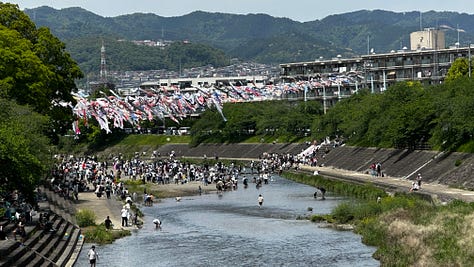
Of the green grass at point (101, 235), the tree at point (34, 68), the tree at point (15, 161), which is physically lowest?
the green grass at point (101, 235)

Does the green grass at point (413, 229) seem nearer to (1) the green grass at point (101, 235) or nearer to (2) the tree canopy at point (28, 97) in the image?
(1) the green grass at point (101, 235)

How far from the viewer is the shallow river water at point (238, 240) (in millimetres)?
39312

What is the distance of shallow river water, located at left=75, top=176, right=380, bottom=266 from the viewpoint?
39.3 metres

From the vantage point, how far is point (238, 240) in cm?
4581

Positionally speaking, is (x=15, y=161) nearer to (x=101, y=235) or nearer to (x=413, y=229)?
(x=101, y=235)

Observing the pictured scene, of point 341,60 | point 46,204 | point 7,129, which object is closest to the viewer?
point 7,129

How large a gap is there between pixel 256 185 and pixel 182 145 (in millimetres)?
49785

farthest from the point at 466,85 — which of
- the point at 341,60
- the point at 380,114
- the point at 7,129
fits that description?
the point at 341,60

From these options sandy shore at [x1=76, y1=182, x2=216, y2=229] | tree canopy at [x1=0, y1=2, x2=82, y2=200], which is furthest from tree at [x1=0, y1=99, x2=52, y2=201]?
sandy shore at [x1=76, y1=182, x2=216, y2=229]

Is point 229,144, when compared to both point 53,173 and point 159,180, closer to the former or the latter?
point 159,180

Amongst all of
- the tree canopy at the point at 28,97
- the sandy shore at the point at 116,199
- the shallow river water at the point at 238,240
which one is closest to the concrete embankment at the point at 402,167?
the shallow river water at the point at 238,240

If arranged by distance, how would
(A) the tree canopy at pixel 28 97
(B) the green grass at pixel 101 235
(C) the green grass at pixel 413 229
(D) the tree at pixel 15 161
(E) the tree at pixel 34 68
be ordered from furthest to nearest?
(E) the tree at pixel 34 68
(B) the green grass at pixel 101 235
(A) the tree canopy at pixel 28 97
(D) the tree at pixel 15 161
(C) the green grass at pixel 413 229

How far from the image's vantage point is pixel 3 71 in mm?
56344

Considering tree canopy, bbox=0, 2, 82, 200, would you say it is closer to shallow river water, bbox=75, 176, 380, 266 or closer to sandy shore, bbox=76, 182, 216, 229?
sandy shore, bbox=76, 182, 216, 229
